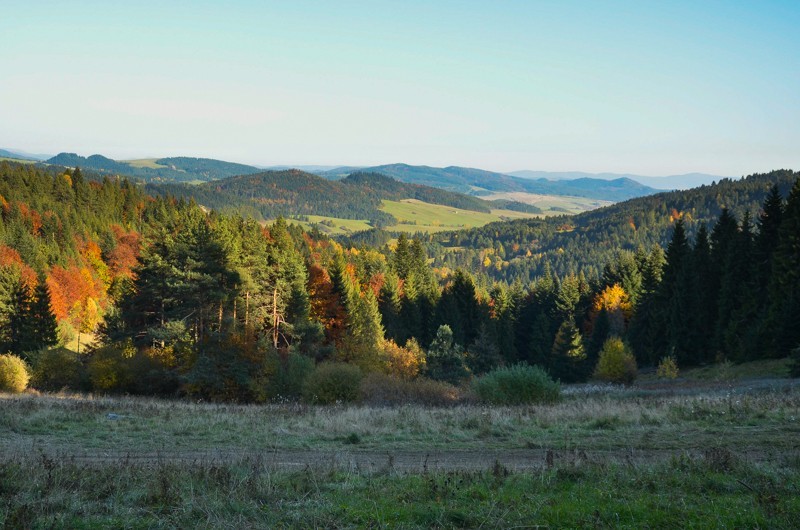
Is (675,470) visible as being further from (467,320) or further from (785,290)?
(467,320)

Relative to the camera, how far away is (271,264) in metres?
48.5

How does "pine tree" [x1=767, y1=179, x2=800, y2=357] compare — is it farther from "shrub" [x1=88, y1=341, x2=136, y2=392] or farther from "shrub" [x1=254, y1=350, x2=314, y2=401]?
"shrub" [x1=88, y1=341, x2=136, y2=392]

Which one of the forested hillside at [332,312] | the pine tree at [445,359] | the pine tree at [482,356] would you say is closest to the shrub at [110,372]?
the forested hillside at [332,312]

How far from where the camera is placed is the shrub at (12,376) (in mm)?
30730

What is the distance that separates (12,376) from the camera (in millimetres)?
31297

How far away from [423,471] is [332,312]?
47.1 m

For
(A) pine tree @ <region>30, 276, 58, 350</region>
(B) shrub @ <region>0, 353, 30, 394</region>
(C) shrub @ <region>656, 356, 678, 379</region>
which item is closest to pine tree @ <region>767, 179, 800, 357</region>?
(C) shrub @ <region>656, 356, 678, 379</region>

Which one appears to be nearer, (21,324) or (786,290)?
(786,290)

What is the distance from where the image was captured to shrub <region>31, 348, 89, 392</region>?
33.8m

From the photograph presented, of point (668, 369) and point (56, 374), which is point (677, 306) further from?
point (56, 374)

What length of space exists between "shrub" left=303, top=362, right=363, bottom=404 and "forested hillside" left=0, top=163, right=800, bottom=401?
0.35 feet

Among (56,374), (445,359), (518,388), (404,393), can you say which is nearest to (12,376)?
(56,374)

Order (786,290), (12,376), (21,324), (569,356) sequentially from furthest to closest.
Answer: (569,356) → (21,324) → (786,290) → (12,376)

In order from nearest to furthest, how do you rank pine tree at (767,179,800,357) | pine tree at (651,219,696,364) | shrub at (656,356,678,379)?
1. pine tree at (767,179,800,357)
2. shrub at (656,356,678,379)
3. pine tree at (651,219,696,364)
